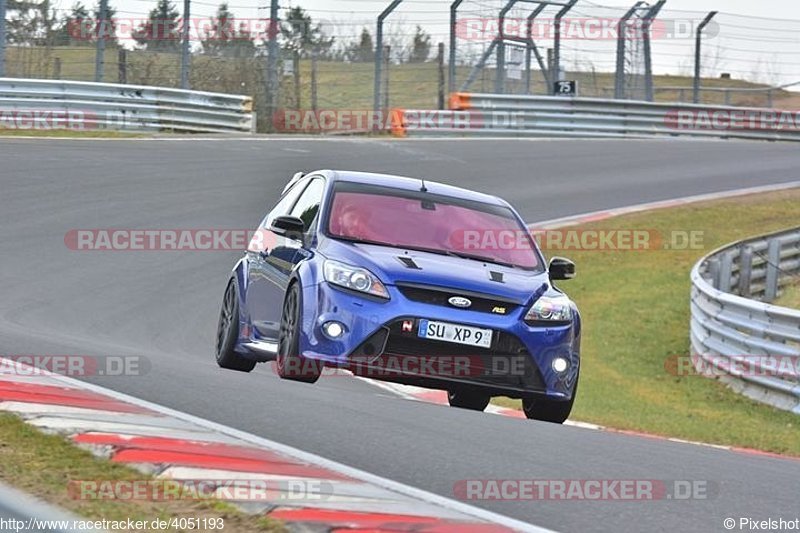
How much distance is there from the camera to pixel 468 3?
104 feet

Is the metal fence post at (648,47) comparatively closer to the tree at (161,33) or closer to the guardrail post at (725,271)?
the tree at (161,33)

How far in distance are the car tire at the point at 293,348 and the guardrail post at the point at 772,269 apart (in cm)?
1171

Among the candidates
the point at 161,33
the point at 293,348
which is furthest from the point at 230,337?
the point at 161,33

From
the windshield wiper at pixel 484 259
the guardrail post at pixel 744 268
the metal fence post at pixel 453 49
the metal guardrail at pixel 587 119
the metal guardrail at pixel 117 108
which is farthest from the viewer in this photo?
the metal fence post at pixel 453 49

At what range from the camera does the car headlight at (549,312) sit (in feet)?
26.5

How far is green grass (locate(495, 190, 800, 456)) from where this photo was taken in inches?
442

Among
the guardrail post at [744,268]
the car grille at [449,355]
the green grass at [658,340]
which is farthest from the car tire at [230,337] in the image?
the guardrail post at [744,268]

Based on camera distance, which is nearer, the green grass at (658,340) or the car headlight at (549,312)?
the car headlight at (549,312)

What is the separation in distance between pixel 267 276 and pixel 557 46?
25.6 m

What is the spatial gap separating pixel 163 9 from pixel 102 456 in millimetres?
24775

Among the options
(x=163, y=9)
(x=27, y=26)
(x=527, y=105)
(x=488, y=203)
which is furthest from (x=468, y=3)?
(x=488, y=203)

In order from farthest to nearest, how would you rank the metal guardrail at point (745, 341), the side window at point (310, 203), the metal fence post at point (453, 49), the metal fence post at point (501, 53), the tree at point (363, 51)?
the metal fence post at point (501, 53) → the metal fence post at point (453, 49) → the tree at point (363, 51) → the metal guardrail at point (745, 341) → the side window at point (310, 203)

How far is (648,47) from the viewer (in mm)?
33750

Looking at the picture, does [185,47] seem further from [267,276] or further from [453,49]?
[267,276]
